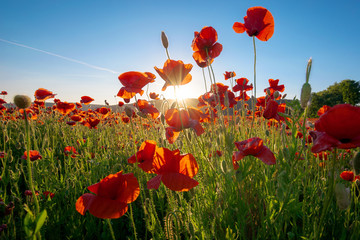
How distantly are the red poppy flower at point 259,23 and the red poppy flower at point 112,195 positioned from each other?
1.39 metres

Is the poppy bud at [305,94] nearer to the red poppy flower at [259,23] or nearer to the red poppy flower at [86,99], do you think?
the red poppy flower at [259,23]

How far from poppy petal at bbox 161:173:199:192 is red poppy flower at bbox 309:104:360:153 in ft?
1.62

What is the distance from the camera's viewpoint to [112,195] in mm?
888

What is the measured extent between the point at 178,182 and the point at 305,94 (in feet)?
2.08

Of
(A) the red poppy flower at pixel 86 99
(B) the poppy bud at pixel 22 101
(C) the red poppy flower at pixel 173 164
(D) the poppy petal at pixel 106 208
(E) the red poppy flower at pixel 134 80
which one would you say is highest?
(E) the red poppy flower at pixel 134 80

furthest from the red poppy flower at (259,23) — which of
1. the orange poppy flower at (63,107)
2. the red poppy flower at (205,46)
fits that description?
the orange poppy flower at (63,107)

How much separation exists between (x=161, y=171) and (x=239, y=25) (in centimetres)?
133

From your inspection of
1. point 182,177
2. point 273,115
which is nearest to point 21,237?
point 182,177

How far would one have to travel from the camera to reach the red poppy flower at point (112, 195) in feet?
2.73

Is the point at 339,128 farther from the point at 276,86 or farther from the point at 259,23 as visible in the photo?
the point at 276,86

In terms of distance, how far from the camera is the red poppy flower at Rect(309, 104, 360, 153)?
0.70 m

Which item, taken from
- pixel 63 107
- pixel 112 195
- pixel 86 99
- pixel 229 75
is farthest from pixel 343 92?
pixel 112 195

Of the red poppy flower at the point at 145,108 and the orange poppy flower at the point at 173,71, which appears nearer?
the orange poppy flower at the point at 173,71

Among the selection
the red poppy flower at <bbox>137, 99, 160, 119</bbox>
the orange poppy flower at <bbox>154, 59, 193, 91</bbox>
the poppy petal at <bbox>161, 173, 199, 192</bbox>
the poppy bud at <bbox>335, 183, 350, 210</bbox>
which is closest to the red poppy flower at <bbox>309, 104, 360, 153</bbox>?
the poppy bud at <bbox>335, 183, 350, 210</bbox>
